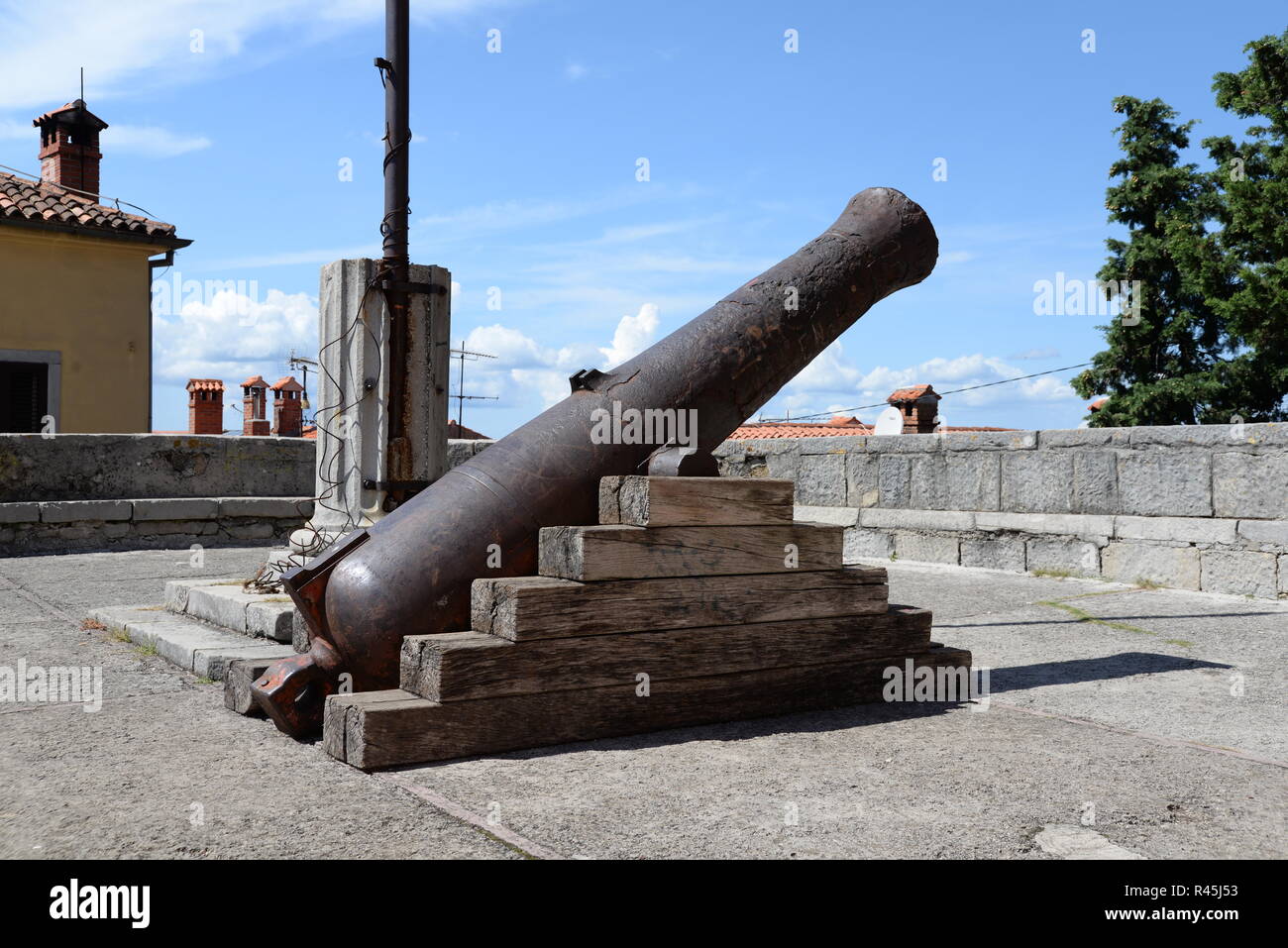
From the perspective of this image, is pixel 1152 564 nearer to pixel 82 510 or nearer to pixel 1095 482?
pixel 1095 482

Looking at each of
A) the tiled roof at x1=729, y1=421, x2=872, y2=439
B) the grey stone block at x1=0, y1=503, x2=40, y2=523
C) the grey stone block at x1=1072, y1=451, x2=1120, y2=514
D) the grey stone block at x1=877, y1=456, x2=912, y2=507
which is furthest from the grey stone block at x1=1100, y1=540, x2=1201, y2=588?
the tiled roof at x1=729, y1=421, x2=872, y2=439

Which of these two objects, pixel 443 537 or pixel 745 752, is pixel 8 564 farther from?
pixel 745 752

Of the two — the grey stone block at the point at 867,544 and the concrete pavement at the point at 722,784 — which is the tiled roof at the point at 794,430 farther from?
the concrete pavement at the point at 722,784

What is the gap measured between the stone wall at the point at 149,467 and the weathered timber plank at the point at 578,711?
6996 mm

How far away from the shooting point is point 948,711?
3871 millimetres

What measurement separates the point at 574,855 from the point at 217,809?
0.96 m

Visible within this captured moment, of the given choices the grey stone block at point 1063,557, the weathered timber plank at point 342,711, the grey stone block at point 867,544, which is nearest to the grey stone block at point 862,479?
the grey stone block at point 867,544

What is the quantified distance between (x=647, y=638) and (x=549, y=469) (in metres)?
0.64

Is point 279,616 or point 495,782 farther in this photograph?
point 279,616

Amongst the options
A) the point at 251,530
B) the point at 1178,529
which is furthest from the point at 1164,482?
the point at 251,530

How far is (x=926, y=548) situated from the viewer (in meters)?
8.84

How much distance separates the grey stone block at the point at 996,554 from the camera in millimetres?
8141

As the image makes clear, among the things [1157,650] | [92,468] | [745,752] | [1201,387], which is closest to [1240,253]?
[1201,387]

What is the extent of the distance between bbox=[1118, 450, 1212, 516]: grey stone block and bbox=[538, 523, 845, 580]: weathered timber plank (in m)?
4.19
